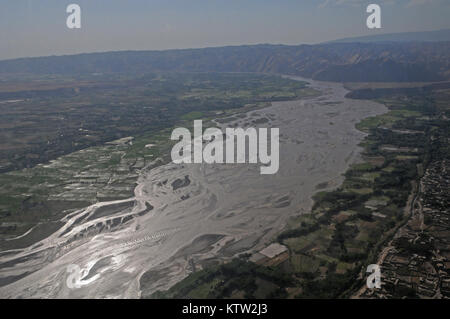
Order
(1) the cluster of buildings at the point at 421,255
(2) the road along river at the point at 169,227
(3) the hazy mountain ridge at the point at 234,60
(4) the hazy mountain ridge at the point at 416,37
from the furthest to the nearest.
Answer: (4) the hazy mountain ridge at the point at 416,37
(3) the hazy mountain ridge at the point at 234,60
(2) the road along river at the point at 169,227
(1) the cluster of buildings at the point at 421,255

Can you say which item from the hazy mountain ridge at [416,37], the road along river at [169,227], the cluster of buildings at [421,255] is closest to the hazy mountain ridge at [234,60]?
the road along river at [169,227]

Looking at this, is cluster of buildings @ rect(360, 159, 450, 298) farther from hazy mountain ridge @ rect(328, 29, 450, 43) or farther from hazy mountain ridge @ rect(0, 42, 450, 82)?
hazy mountain ridge @ rect(328, 29, 450, 43)

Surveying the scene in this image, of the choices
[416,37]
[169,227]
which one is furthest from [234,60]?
[416,37]

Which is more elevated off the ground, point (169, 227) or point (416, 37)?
point (416, 37)

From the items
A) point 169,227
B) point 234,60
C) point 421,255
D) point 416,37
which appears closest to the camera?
point 421,255

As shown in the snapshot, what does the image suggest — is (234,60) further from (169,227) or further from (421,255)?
(421,255)

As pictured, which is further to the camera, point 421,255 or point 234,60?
point 234,60

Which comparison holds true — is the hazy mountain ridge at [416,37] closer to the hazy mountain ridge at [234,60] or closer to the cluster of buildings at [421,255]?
the hazy mountain ridge at [234,60]

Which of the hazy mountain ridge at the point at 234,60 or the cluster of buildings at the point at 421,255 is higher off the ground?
the hazy mountain ridge at the point at 234,60

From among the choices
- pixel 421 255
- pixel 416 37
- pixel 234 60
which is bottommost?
pixel 421 255

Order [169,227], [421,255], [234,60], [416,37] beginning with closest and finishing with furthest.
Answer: [421,255]
[169,227]
[234,60]
[416,37]
